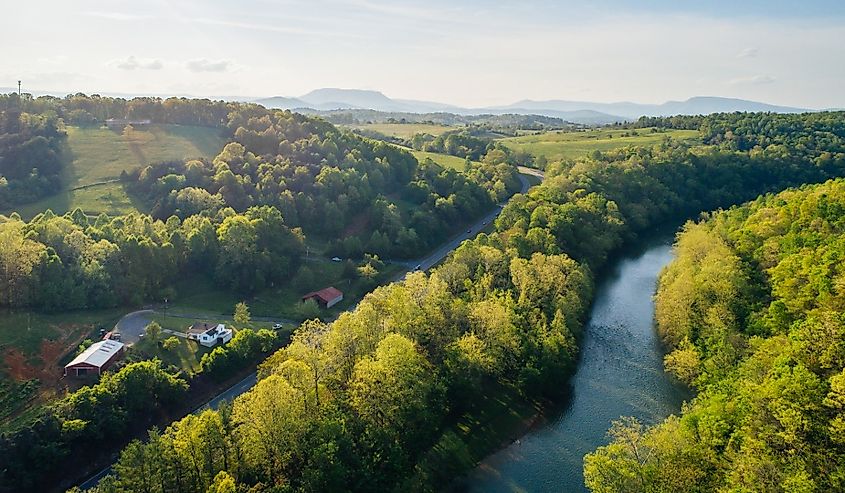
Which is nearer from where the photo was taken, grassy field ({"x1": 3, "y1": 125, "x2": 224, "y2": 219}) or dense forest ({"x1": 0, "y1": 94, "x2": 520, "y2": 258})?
grassy field ({"x1": 3, "y1": 125, "x2": 224, "y2": 219})

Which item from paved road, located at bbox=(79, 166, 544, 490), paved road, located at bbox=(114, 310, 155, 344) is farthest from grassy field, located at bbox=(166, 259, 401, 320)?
paved road, located at bbox=(114, 310, 155, 344)

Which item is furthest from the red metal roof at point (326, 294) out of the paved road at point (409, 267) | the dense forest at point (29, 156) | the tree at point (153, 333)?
the dense forest at point (29, 156)

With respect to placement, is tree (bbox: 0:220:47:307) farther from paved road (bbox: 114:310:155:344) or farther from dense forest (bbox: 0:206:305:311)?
paved road (bbox: 114:310:155:344)

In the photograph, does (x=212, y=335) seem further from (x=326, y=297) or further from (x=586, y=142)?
(x=586, y=142)

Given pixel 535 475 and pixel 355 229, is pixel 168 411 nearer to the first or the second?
pixel 535 475

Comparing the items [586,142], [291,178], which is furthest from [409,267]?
[586,142]

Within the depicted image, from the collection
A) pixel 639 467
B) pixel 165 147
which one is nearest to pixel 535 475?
pixel 639 467
